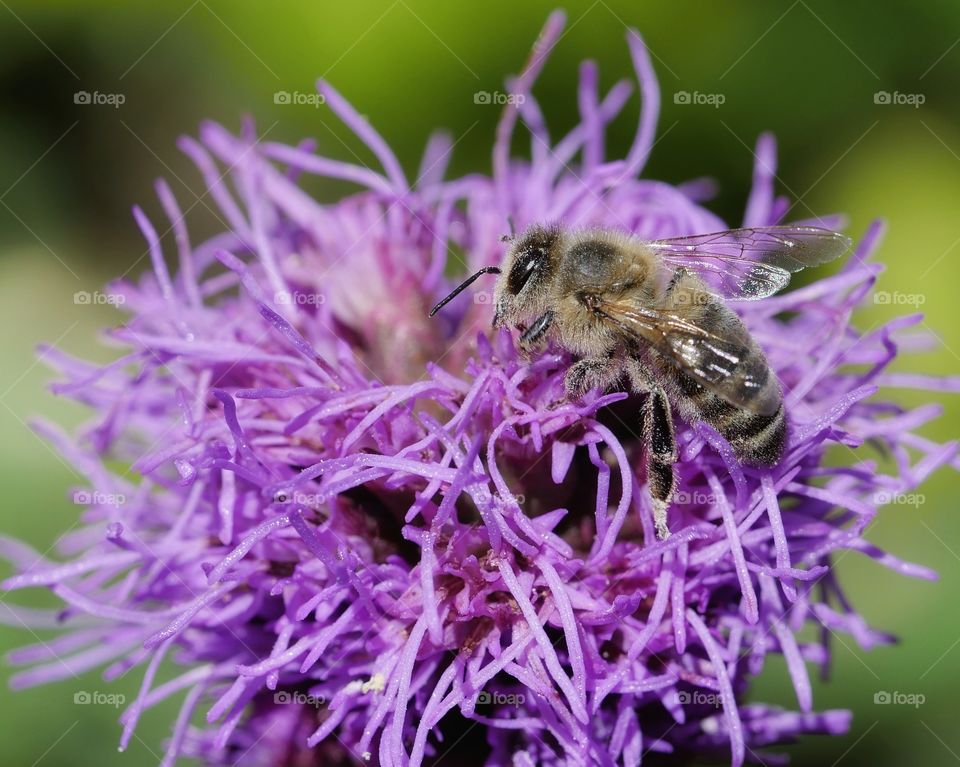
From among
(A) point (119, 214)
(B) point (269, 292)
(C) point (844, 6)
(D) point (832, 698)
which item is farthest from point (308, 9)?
Result: (D) point (832, 698)

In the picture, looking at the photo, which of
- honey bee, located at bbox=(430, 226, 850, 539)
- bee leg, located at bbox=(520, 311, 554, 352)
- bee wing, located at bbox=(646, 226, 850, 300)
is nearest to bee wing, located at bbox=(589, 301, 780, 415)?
honey bee, located at bbox=(430, 226, 850, 539)

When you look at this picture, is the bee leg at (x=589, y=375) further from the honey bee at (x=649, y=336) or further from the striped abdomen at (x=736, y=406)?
the striped abdomen at (x=736, y=406)

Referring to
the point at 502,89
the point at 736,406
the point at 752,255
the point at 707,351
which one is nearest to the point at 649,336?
the point at 707,351

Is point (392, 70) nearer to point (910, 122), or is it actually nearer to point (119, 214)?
point (119, 214)

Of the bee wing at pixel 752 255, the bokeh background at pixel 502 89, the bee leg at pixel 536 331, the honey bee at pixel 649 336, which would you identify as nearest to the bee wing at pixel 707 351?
the honey bee at pixel 649 336

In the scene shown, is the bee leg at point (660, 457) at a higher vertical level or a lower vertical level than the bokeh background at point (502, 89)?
lower

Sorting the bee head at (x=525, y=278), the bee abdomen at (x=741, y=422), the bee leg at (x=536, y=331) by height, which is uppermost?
the bee head at (x=525, y=278)

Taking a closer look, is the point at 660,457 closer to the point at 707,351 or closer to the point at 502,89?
the point at 707,351

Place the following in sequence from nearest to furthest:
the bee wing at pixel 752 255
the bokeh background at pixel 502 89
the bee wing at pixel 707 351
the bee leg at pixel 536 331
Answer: the bee wing at pixel 707 351 → the bee leg at pixel 536 331 → the bee wing at pixel 752 255 → the bokeh background at pixel 502 89
